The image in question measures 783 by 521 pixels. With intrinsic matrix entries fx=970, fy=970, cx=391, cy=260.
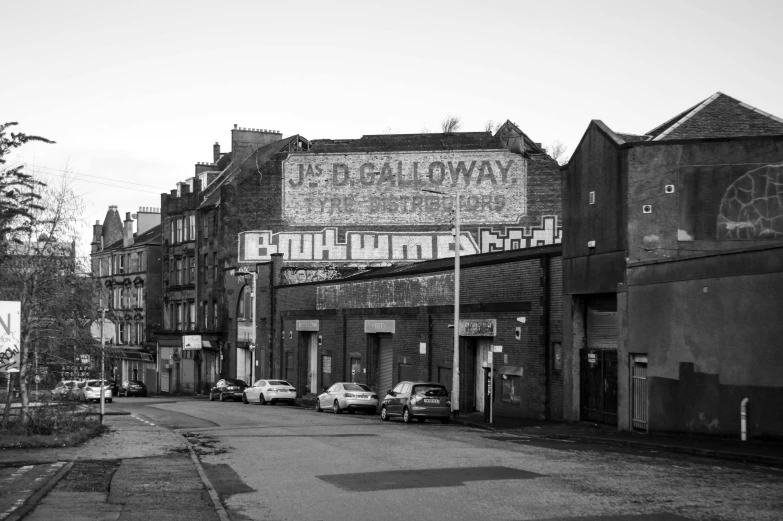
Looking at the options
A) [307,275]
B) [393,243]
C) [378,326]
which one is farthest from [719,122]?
[307,275]

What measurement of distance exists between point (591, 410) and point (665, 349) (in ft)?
17.5

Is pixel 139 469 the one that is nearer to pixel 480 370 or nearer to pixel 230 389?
pixel 480 370

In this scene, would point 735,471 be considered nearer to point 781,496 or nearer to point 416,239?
point 781,496

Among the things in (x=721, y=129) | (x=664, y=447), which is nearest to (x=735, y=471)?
(x=664, y=447)

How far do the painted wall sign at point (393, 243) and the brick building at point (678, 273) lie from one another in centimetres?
2771

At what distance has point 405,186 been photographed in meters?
62.4

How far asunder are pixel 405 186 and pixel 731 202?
35814 millimetres

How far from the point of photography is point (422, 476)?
57.4 feet

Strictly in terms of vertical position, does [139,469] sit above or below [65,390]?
below

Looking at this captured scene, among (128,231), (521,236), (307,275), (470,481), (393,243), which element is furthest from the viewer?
(128,231)

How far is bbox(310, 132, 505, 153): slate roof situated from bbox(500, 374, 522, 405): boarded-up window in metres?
27.3

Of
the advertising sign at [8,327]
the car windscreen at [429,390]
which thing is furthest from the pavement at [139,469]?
the car windscreen at [429,390]

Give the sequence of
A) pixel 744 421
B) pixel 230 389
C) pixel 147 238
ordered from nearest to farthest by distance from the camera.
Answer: pixel 744 421 < pixel 230 389 < pixel 147 238

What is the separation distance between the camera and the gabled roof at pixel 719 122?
30423 mm
